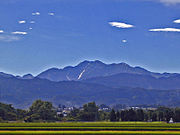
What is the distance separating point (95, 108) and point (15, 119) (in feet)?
138

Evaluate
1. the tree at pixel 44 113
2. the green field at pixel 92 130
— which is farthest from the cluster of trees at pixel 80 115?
the green field at pixel 92 130

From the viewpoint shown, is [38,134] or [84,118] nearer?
[38,134]

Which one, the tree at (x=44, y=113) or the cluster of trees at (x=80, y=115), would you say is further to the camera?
the tree at (x=44, y=113)

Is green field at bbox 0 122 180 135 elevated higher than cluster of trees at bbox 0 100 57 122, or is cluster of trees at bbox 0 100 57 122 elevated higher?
cluster of trees at bbox 0 100 57 122

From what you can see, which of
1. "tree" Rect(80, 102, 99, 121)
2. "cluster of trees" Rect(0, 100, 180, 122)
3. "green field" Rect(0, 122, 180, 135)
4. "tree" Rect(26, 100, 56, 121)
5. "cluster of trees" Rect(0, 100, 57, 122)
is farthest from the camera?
"tree" Rect(80, 102, 99, 121)

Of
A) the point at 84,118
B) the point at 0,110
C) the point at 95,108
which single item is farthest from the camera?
the point at 95,108

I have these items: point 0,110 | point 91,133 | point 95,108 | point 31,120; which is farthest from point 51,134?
point 95,108

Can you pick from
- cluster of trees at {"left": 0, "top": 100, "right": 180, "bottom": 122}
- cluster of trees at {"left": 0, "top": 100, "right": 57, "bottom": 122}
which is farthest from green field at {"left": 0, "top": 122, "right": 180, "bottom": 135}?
cluster of trees at {"left": 0, "top": 100, "right": 57, "bottom": 122}

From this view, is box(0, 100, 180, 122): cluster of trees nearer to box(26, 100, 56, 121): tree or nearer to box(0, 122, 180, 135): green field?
box(26, 100, 56, 121): tree

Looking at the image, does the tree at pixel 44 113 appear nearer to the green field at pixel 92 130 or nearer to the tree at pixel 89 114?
the tree at pixel 89 114

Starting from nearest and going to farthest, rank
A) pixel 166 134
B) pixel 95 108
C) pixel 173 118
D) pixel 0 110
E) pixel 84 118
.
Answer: pixel 166 134 → pixel 173 118 → pixel 0 110 → pixel 84 118 → pixel 95 108

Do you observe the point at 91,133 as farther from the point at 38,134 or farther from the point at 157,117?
the point at 157,117

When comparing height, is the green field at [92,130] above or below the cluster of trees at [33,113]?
below

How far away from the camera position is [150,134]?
244 feet
